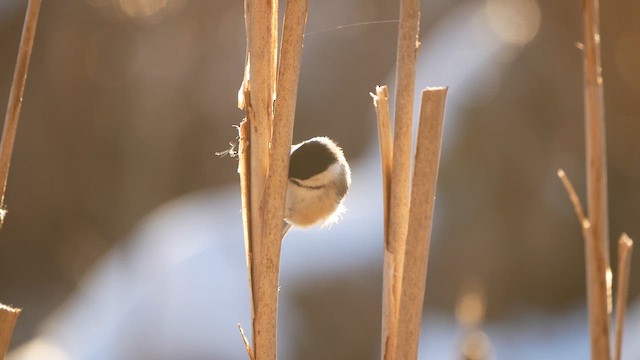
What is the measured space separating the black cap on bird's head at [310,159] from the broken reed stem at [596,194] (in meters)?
0.73

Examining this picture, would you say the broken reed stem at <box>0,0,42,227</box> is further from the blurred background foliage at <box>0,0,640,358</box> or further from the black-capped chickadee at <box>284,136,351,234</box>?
the blurred background foliage at <box>0,0,640,358</box>

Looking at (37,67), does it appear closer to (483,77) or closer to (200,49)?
(200,49)

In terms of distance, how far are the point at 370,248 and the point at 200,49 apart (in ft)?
6.22

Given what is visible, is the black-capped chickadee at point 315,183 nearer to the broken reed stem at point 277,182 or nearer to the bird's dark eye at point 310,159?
the bird's dark eye at point 310,159

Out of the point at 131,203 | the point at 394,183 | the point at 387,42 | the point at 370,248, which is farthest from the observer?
the point at 131,203

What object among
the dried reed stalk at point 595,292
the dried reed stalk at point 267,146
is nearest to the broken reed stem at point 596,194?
the dried reed stalk at point 595,292

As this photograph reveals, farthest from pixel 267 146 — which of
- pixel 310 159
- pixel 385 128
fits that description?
pixel 310 159

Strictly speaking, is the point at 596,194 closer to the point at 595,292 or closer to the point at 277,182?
the point at 595,292

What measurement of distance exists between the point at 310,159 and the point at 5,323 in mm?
825

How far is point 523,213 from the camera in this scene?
9.80 feet

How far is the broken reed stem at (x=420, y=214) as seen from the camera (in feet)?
2.36

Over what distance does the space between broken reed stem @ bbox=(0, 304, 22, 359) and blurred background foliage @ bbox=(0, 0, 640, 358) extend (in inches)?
82.3

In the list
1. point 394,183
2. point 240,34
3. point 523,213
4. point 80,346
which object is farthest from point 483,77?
point 394,183

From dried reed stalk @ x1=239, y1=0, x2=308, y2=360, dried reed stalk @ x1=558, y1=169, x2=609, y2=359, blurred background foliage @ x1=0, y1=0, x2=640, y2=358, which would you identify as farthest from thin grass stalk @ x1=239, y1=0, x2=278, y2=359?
blurred background foliage @ x1=0, y1=0, x2=640, y2=358
